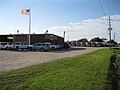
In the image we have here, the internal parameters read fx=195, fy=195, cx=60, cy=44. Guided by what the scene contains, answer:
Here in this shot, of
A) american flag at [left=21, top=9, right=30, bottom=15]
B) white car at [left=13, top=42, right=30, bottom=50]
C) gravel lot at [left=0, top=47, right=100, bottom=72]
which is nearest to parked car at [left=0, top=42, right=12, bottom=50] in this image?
white car at [left=13, top=42, right=30, bottom=50]

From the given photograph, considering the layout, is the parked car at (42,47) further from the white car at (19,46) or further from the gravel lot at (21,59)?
the gravel lot at (21,59)

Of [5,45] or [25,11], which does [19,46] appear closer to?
[5,45]

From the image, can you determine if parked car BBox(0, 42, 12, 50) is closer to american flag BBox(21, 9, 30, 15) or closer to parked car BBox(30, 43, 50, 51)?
parked car BBox(30, 43, 50, 51)

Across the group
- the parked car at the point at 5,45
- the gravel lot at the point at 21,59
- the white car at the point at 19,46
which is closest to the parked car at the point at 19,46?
the white car at the point at 19,46

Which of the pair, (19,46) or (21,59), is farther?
(19,46)

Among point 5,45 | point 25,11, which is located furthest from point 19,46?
point 25,11

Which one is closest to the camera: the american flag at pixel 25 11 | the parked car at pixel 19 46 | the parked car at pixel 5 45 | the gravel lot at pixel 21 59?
the gravel lot at pixel 21 59

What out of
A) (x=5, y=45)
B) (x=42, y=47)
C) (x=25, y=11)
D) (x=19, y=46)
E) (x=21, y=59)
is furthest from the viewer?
(x=25, y=11)

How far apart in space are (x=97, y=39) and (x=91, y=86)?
119m

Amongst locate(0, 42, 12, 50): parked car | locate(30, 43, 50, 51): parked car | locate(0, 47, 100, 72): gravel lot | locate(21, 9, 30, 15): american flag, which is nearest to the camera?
locate(0, 47, 100, 72): gravel lot

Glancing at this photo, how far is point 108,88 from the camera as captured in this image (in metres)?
8.05

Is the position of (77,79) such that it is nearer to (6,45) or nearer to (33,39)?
(6,45)

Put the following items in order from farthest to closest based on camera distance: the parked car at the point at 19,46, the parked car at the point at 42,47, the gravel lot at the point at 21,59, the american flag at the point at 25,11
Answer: the american flag at the point at 25,11 < the parked car at the point at 19,46 < the parked car at the point at 42,47 < the gravel lot at the point at 21,59

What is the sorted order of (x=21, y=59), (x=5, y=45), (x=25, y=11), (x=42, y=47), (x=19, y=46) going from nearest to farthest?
(x=21, y=59) < (x=42, y=47) < (x=19, y=46) < (x=5, y=45) < (x=25, y=11)
